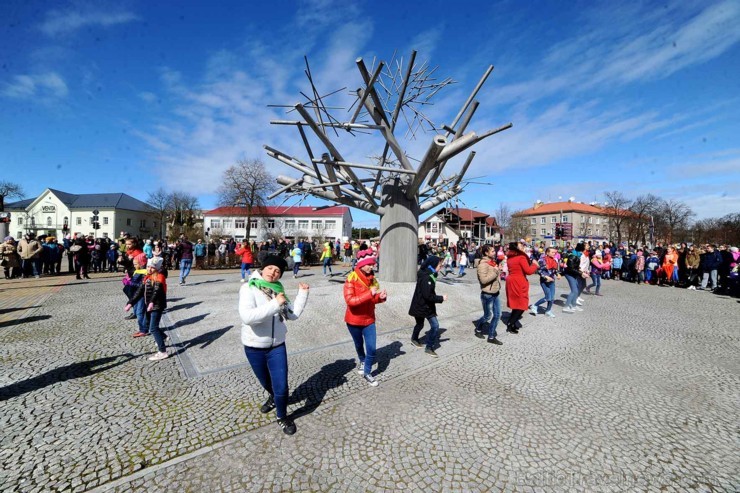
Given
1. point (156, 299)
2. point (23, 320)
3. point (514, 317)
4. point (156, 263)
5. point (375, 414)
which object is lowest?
point (375, 414)

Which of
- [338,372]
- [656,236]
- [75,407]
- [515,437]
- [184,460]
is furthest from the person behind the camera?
[656,236]

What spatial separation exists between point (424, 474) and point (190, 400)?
2.65 meters

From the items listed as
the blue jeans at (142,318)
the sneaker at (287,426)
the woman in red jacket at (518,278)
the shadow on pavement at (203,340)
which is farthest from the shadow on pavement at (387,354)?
the blue jeans at (142,318)

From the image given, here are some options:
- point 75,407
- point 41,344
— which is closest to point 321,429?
point 75,407

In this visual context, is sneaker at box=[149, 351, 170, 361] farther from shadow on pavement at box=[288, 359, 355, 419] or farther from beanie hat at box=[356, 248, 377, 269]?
beanie hat at box=[356, 248, 377, 269]

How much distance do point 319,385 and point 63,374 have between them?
129 inches

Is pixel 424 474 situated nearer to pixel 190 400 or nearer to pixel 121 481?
pixel 121 481

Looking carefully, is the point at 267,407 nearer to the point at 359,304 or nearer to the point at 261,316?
the point at 261,316

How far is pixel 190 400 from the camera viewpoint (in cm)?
358

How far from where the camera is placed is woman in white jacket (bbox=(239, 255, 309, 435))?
2943mm

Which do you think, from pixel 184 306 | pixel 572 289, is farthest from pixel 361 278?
pixel 572 289

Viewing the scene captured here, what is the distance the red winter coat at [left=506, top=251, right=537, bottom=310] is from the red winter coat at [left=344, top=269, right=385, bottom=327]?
3.45 m

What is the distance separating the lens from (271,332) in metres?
3.02

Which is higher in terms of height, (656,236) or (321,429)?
(656,236)
